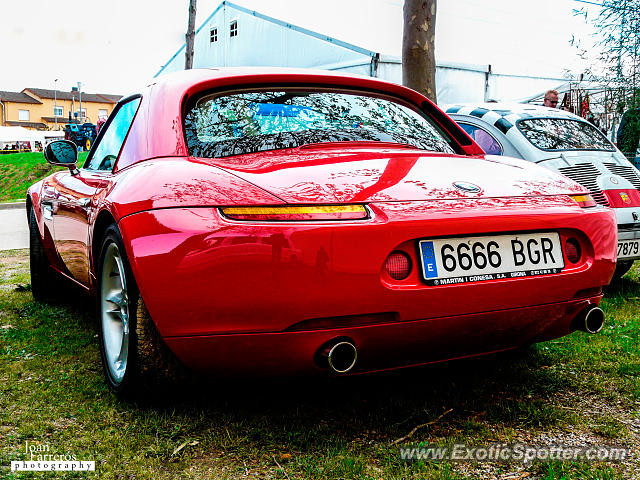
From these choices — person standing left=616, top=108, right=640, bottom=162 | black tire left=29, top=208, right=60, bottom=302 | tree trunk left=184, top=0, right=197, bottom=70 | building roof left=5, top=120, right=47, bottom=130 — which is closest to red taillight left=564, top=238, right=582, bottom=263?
black tire left=29, top=208, right=60, bottom=302

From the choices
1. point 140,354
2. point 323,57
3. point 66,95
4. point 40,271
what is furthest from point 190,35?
point 66,95

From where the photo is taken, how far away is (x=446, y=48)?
17.0m

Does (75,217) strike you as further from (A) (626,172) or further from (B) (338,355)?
(A) (626,172)

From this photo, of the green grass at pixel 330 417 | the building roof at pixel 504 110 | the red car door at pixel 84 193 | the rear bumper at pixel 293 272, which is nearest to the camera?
the rear bumper at pixel 293 272

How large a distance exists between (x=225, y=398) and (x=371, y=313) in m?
0.88

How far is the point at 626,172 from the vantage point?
209 inches

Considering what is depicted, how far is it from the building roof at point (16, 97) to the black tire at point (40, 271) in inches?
3768

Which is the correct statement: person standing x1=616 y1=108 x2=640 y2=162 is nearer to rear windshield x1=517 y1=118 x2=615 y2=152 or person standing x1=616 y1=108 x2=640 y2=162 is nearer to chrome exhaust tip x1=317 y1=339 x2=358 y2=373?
rear windshield x1=517 y1=118 x2=615 y2=152

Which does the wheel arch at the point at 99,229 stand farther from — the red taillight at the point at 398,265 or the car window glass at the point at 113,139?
the red taillight at the point at 398,265

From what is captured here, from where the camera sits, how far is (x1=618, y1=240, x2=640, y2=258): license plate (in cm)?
460

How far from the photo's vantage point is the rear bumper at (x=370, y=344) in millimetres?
2037

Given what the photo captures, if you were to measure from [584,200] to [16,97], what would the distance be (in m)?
102

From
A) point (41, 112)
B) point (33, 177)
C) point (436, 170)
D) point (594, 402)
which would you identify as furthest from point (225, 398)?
point (41, 112)

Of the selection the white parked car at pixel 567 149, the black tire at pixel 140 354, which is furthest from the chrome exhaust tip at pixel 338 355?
the white parked car at pixel 567 149
